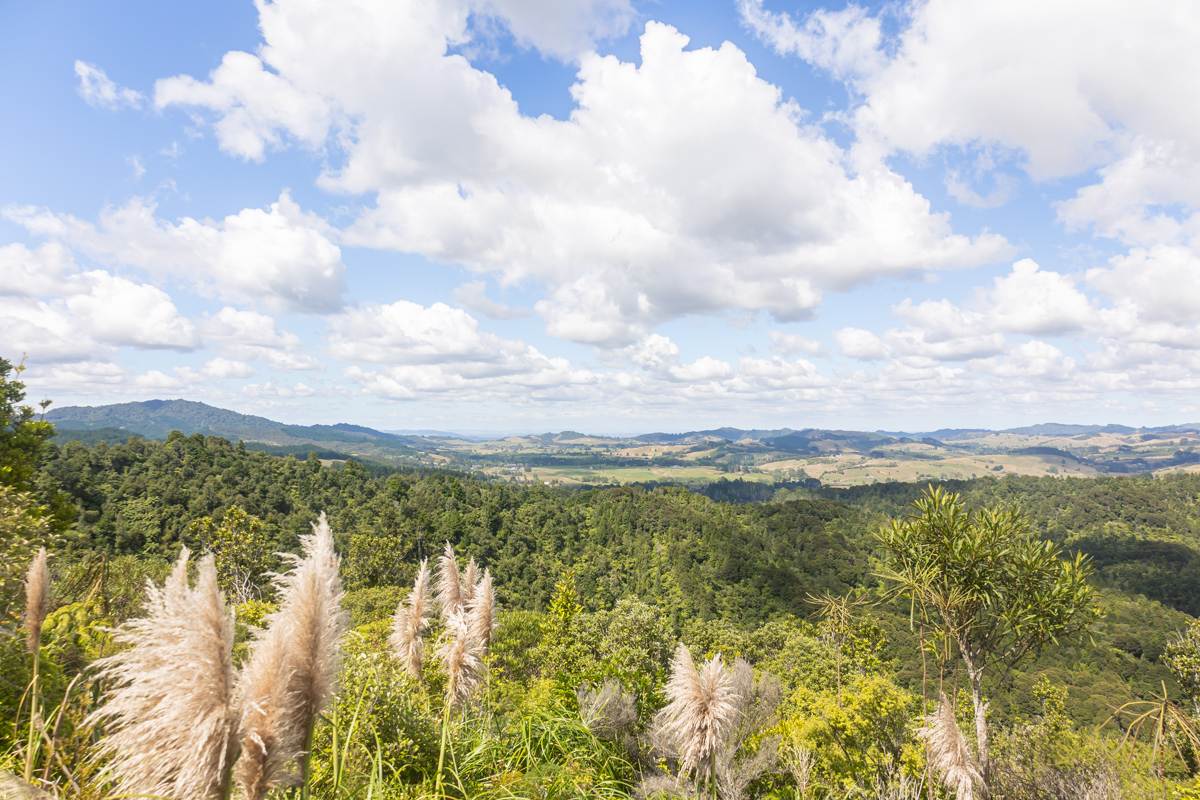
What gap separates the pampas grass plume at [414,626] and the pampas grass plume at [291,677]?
10.2 feet

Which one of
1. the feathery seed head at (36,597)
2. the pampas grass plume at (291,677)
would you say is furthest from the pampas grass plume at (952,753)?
the feathery seed head at (36,597)

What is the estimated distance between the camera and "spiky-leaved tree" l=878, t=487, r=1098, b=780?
14.2 m

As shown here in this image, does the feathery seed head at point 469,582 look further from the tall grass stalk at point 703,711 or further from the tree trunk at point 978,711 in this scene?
the tree trunk at point 978,711

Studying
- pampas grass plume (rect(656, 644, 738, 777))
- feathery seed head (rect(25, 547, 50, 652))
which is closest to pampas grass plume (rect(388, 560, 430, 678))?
feathery seed head (rect(25, 547, 50, 652))

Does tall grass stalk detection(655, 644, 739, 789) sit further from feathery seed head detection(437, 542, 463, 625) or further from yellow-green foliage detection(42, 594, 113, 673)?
yellow-green foliage detection(42, 594, 113, 673)

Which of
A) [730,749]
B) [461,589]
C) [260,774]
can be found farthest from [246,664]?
[730,749]

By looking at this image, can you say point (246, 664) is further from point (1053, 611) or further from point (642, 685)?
point (1053, 611)

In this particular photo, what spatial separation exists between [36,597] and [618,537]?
112102 mm

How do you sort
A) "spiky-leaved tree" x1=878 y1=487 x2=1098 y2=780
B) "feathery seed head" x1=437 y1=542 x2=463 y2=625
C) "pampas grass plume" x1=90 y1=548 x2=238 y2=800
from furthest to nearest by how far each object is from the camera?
"spiky-leaved tree" x1=878 y1=487 x2=1098 y2=780
"feathery seed head" x1=437 y1=542 x2=463 y2=625
"pampas grass plume" x1=90 y1=548 x2=238 y2=800

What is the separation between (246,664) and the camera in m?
2.44

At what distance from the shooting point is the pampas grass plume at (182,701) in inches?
83.0

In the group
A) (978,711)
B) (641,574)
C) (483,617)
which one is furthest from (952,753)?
(641,574)

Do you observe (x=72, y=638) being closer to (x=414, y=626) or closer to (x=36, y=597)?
(x=36, y=597)

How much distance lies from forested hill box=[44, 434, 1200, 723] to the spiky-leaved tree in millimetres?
36968
